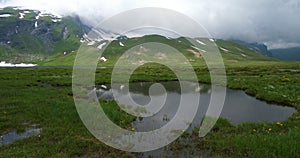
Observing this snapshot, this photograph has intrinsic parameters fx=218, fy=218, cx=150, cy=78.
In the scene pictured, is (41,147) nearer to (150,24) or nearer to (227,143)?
(227,143)

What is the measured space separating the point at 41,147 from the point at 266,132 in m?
12.7

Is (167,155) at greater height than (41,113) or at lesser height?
greater

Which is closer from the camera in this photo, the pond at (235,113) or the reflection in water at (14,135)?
the reflection in water at (14,135)

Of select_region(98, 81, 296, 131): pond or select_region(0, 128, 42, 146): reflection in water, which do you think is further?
select_region(98, 81, 296, 131): pond

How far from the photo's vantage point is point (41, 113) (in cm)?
1769

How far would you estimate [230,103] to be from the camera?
23.0 m

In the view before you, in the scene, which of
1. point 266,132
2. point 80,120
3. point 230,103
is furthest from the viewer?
point 230,103

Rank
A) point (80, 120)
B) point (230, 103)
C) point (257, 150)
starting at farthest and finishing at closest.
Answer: point (230, 103) < point (80, 120) < point (257, 150)

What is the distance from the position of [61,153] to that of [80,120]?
5432mm

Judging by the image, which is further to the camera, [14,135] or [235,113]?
[235,113]

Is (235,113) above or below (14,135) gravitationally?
above

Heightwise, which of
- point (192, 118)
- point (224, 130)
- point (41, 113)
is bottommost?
point (41, 113)

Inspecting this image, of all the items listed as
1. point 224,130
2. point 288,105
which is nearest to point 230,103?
point 288,105

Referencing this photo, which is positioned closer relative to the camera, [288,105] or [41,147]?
[41,147]
